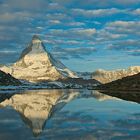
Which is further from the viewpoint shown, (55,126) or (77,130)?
(55,126)

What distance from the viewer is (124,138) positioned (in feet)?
107

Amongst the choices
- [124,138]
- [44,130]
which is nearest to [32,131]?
[44,130]

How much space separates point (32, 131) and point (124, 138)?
364 inches

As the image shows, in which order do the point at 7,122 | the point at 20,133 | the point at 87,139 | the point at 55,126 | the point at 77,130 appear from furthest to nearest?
the point at 7,122 < the point at 55,126 < the point at 77,130 < the point at 20,133 < the point at 87,139

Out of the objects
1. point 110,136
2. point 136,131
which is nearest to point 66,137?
point 110,136

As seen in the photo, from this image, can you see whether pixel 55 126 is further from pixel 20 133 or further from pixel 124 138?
pixel 124 138

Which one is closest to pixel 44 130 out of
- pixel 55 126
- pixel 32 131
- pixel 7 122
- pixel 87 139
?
pixel 32 131

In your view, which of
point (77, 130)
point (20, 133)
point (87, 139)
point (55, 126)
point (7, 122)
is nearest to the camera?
point (87, 139)

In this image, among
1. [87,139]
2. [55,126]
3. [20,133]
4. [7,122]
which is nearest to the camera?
[87,139]

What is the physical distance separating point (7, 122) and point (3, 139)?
14.6 meters

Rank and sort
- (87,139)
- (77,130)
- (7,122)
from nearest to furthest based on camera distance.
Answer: (87,139)
(77,130)
(7,122)

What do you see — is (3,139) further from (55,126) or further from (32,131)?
(55,126)

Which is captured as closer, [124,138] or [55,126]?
[124,138]

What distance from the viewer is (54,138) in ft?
106
